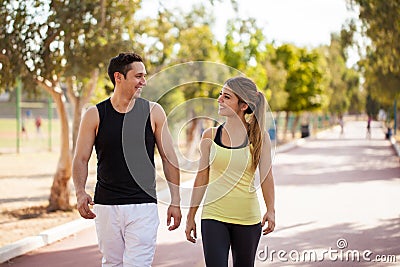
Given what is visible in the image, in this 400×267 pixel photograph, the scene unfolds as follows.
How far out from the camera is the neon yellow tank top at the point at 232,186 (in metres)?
4.37

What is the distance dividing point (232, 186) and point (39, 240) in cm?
454

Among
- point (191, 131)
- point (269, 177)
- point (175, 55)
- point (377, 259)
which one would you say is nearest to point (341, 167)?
point (191, 131)

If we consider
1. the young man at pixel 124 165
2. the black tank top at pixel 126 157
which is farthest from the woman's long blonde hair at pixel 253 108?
the black tank top at pixel 126 157

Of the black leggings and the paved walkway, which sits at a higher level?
the black leggings

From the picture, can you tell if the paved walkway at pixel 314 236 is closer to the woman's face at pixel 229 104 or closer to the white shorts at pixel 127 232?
the white shorts at pixel 127 232

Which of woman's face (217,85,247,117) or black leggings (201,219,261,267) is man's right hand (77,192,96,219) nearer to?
black leggings (201,219,261,267)

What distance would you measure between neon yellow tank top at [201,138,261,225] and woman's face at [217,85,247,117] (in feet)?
0.75

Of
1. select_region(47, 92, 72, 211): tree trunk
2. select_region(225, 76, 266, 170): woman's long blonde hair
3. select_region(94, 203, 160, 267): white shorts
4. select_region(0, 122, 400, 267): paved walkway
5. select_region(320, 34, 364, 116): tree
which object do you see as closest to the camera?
select_region(94, 203, 160, 267): white shorts

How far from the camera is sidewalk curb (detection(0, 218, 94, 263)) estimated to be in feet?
24.6

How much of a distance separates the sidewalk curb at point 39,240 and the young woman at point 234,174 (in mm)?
3671

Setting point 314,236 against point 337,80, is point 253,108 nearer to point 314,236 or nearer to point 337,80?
point 314,236

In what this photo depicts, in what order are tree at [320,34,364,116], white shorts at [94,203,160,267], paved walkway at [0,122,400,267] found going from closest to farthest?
white shorts at [94,203,160,267] < paved walkway at [0,122,400,267] < tree at [320,34,364,116]

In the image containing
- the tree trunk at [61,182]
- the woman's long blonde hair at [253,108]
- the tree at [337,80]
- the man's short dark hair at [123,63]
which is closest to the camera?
the man's short dark hair at [123,63]

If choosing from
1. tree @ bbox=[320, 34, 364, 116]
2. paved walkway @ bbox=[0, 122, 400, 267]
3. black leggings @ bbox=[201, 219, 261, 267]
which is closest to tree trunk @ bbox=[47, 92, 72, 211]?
paved walkway @ bbox=[0, 122, 400, 267]
